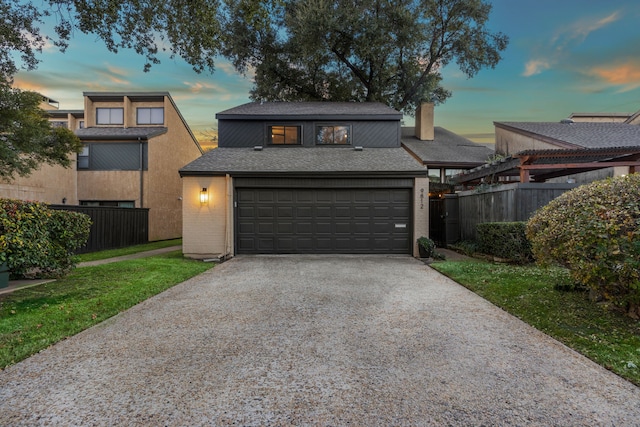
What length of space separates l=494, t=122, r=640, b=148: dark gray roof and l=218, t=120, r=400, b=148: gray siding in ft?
22.1

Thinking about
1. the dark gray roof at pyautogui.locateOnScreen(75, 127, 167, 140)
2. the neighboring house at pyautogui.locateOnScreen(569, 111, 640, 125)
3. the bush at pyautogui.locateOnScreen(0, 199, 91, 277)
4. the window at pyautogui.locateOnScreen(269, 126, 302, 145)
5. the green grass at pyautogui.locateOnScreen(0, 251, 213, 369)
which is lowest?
the green grass at pyautogui.locateOnScreen(0, 251, 213, 369)

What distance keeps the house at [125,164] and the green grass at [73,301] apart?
9.17 m

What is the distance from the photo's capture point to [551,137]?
42.2ft

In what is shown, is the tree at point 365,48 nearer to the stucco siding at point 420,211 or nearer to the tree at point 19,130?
the tree at point 19,130

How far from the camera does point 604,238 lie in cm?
350

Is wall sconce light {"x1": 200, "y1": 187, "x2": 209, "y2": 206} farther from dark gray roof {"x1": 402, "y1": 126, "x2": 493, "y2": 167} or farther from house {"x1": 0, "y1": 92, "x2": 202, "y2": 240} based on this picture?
dark gray roof {"x1": 402, "y1": 126, "x2": 493, "y2": 167}

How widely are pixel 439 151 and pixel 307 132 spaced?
24.5 feet

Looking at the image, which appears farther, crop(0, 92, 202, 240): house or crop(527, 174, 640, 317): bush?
crop(0, 92, 202, 240): house

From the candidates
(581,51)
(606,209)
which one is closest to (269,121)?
(606,209)

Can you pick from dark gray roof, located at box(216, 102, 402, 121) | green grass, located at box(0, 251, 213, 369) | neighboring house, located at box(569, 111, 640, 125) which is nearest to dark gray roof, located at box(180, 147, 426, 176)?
dark gray roof, located at box(216, 102, 402, 121)

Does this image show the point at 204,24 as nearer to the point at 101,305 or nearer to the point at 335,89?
the point at 101,305

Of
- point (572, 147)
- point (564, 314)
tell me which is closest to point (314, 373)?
point (564, 314)

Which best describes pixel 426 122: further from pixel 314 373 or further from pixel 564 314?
pixel 314 373

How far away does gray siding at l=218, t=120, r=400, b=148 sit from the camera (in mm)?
12297
